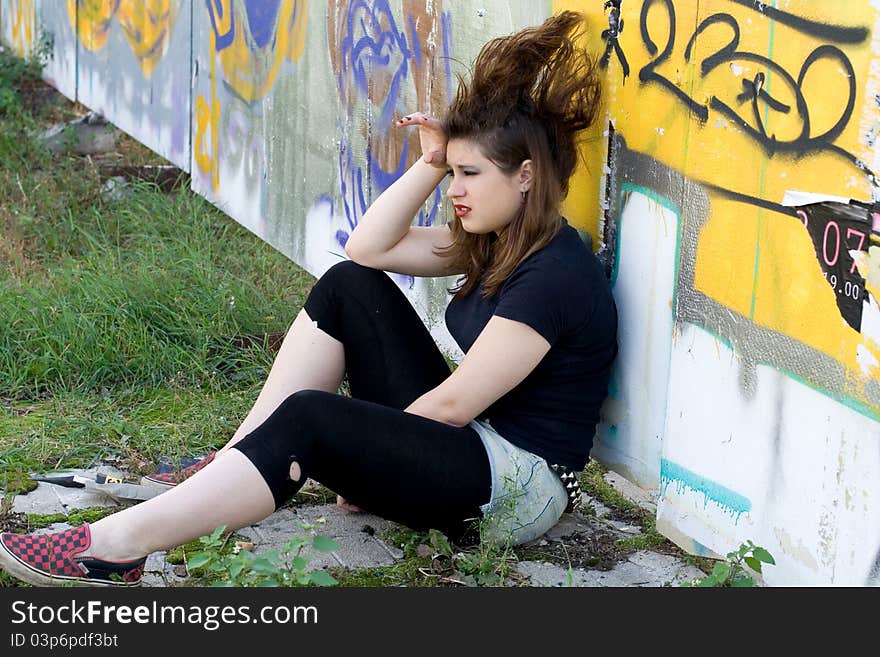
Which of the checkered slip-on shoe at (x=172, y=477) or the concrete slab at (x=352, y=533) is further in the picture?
the checkered slip-on shoe at (x=172, y=477)

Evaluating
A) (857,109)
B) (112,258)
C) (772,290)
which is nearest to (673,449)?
(772,290)

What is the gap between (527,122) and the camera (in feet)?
10.1

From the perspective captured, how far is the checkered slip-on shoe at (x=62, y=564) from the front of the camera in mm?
2748

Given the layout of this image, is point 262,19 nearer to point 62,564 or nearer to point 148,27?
point 148,27

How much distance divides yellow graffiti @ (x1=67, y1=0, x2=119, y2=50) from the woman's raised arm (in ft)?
19.6

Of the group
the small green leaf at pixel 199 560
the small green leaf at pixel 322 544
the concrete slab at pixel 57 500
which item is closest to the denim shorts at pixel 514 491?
the small green leaf at pixel 322 544

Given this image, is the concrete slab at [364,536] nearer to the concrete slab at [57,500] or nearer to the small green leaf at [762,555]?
the concrete slab at [57,500]

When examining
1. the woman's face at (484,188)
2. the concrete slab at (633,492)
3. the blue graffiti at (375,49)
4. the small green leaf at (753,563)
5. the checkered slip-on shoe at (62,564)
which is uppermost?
the blue graffiti at (375,49)

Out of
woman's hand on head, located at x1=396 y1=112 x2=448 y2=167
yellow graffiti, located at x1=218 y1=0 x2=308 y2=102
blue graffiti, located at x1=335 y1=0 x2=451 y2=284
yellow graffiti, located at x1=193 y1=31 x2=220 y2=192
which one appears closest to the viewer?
woman's hand on head, located at x1=396 y1=112 x2=448 y2=167

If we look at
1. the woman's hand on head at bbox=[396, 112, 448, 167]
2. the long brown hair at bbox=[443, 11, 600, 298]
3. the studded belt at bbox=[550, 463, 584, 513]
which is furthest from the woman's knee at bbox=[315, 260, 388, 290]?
the studded belt at bbox=[550, 463, 584, 513]

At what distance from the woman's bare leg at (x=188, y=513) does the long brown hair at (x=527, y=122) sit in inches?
31.6

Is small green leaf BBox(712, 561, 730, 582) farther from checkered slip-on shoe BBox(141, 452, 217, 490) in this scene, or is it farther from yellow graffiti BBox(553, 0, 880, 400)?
checkered slip-on shoe BBox(141, 452, 217, 490)

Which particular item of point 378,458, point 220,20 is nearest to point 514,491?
point 378,458

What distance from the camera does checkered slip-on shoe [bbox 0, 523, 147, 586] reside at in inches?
108
